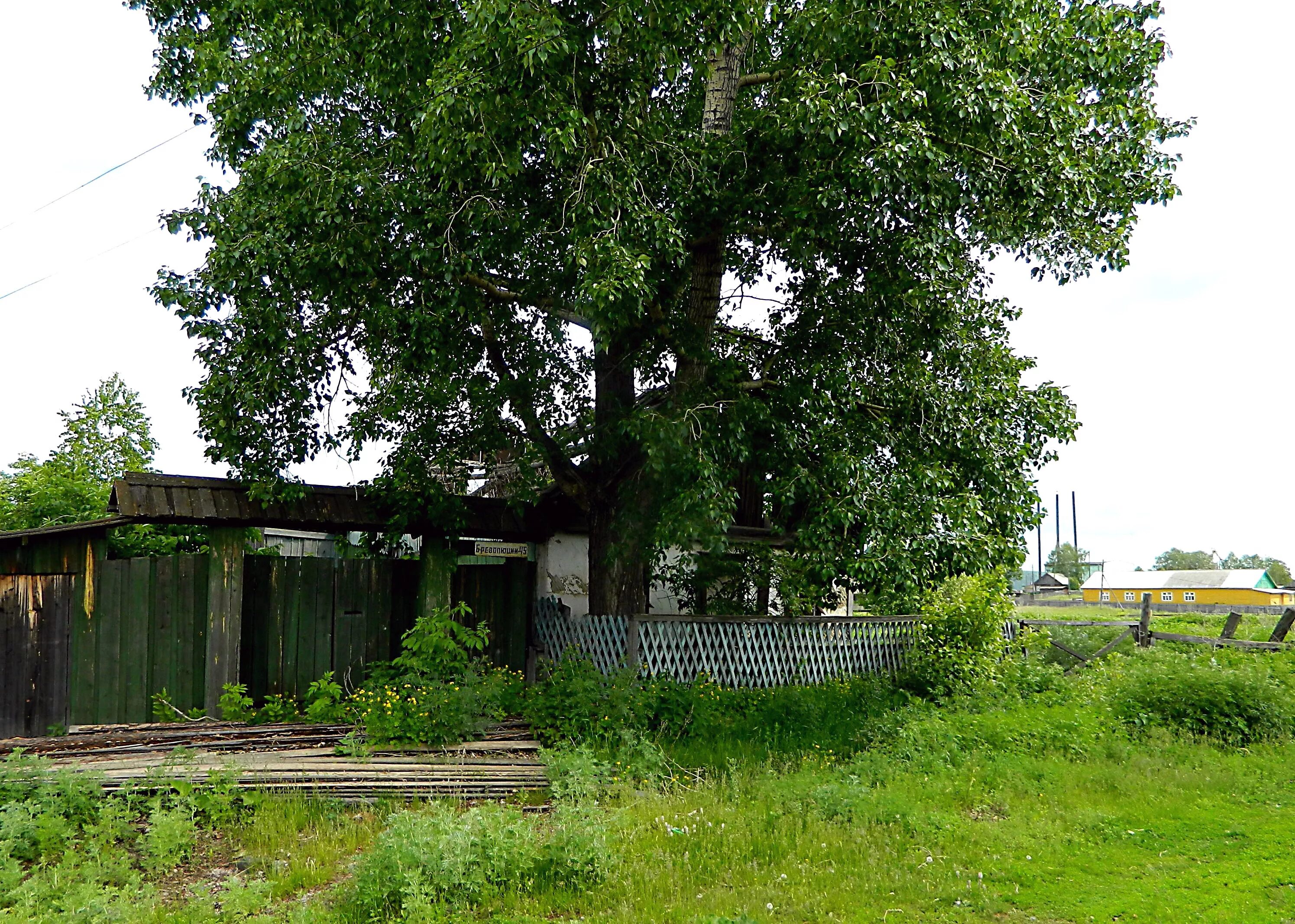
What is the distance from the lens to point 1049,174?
1009 cm

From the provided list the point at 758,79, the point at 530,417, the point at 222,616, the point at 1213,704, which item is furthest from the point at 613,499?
the point at 1213,704

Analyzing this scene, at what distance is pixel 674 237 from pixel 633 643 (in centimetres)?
453

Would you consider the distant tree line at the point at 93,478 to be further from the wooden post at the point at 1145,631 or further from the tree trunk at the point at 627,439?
the wooden post at the point at 1145,631

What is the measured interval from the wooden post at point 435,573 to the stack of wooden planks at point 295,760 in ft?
6.60

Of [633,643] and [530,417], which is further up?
[530,417]

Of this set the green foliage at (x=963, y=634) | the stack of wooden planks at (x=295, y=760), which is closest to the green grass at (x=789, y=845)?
the stack of wooden planks at (x=295, y=760)

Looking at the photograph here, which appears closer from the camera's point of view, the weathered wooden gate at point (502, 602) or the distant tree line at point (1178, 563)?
the weathered wooden gate at point (502, 602)

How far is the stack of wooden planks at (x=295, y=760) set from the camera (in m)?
7.74

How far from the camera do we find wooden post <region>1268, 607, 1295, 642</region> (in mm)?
13734

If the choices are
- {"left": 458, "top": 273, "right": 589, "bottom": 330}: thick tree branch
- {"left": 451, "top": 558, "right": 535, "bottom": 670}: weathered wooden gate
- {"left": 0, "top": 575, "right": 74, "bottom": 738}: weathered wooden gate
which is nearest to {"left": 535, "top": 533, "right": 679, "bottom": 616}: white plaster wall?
{"left": 451, "top": 558, "right": 535, "bottom": 670}: weathered wooden gate

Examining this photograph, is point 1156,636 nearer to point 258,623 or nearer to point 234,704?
point 258,623

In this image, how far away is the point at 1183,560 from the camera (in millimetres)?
100750

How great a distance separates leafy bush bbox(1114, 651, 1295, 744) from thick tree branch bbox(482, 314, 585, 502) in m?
6.72

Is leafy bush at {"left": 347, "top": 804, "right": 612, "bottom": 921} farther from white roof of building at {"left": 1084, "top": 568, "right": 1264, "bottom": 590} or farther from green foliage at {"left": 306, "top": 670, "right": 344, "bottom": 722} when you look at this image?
white roof of building at {"left": 1084, "top": 568, "right": 1264, "bottom": 590}
